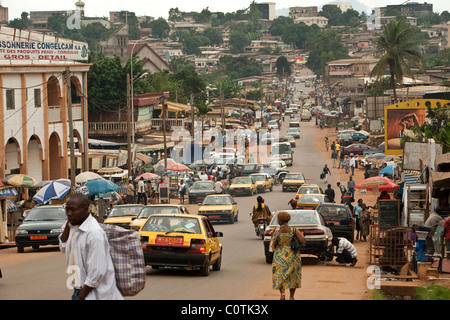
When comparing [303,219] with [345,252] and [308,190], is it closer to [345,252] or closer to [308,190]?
[345,252]

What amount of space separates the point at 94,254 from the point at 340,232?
2071cm

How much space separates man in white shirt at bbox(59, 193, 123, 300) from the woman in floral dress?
5.45m

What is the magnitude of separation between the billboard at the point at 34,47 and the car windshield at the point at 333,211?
880 inches

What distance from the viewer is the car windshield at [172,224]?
18.3 m

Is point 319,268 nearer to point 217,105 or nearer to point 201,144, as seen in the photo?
point 201,144

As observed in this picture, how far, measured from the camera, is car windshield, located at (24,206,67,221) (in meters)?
25.6

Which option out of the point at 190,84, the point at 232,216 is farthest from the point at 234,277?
the point at 190,84

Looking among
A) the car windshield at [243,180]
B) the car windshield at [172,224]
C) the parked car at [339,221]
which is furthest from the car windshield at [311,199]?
the car windshield at [243,180]

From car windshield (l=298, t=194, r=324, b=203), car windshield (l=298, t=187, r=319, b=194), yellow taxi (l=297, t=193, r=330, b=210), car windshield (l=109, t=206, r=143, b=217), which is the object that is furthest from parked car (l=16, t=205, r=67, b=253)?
car windshield (l=298, t=187, r=319, b=194)

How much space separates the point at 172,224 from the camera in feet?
60.7

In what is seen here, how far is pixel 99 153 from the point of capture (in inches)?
2237

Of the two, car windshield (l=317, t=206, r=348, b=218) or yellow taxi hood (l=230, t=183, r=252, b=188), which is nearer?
car windshield (l=317, t=206, r=348, b=218)

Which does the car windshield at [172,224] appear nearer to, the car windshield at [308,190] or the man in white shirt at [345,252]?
the man in white shirt at [345,252]

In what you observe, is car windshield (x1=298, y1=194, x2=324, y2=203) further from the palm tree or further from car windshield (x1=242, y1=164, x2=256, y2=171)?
the palm tree
